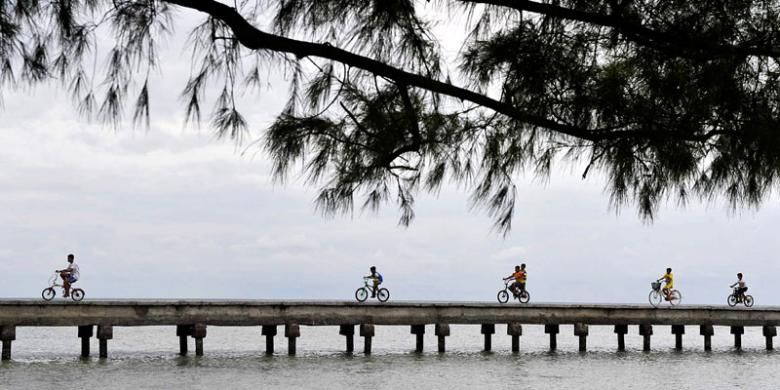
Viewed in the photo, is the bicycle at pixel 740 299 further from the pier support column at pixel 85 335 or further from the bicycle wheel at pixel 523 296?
the pier support column at pixel 85 335

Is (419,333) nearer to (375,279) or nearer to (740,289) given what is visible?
(375,279)

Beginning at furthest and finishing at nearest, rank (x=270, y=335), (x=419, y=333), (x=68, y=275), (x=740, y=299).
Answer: (x=740, y=299), (x=419, y=333), (x=270, y=335), (x=68, y=275)

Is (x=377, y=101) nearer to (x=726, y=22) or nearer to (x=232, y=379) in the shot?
(x=726, y=22)

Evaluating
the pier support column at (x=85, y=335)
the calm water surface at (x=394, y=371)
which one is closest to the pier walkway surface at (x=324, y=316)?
the pier support column at (x=85, y=335)

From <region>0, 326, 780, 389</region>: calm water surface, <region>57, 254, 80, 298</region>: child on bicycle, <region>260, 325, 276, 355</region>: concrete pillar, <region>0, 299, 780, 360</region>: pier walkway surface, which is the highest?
<region>57, 254, 80, 298</region>: child on bicycle

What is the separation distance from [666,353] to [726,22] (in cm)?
3444

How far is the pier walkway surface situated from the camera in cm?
2555

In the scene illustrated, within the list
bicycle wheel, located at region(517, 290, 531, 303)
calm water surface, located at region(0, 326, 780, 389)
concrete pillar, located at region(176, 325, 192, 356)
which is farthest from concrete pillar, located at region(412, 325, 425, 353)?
concrete pillar, located at region(176, 325, 192, 356)

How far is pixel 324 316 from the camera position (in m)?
28.5

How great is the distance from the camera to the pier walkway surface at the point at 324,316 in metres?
25.5

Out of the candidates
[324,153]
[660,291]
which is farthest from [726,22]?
[660,291]

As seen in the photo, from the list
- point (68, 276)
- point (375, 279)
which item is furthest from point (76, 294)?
point (375, 279)

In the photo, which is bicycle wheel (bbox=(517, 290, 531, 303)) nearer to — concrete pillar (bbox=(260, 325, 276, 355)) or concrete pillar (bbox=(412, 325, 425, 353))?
concrete pillar (bbox=(412, 325, 425, 353))

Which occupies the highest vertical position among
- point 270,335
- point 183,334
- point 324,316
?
point 324,316
